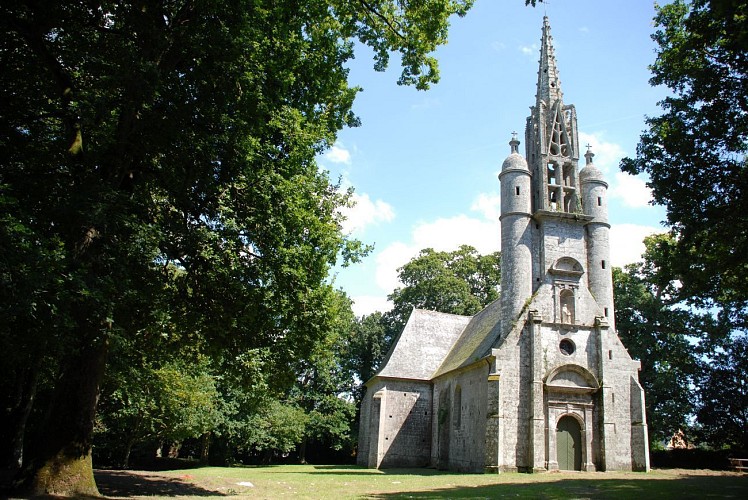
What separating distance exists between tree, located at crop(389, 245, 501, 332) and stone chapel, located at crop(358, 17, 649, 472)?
44.0 ft

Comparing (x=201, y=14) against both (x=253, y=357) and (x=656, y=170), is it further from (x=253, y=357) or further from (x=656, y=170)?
(x=656, y=170)

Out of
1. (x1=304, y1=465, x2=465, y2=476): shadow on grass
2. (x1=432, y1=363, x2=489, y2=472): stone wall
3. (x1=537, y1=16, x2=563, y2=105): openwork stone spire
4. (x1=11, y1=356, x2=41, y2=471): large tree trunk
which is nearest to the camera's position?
(x1=11, y1=356, x2=41, y2=471): large tree trunk

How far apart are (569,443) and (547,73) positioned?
848 inches

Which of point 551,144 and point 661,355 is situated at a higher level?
point 551,144

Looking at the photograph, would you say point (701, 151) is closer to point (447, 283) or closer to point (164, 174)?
point (164, 174)

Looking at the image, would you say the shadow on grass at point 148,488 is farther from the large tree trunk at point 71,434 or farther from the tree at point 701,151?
the tree at point 701,151

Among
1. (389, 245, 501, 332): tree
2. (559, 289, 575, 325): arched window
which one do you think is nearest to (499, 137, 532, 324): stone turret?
(559, 289, 575, 325): arched window

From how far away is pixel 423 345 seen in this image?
1517 inches

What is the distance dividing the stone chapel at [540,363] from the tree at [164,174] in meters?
14.9

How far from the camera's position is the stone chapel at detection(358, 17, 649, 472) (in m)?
26.4

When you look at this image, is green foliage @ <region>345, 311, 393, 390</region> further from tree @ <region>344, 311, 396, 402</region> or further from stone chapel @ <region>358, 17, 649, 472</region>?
stone chapel @ <region>358, 17, 649, 472</region>

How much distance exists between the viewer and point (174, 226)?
1294 centimetres

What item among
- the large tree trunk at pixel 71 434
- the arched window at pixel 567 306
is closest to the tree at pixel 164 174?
the large tree trunk at pixel 71 434

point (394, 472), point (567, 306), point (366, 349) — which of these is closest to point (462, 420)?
point (394, 472)
